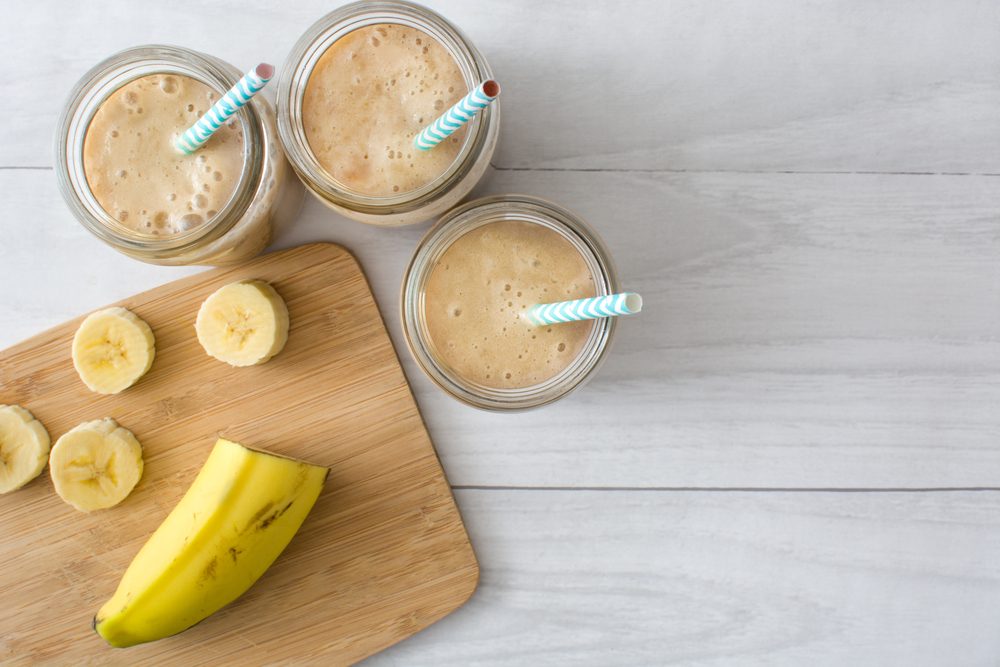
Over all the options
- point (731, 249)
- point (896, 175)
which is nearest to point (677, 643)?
point (731, 249)

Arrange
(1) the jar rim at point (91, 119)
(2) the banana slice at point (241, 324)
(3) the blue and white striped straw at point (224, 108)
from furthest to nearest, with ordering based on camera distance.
→ (2) the banana slice at point (241, 324)
(1) the jar rim at point (91, 119)
(3) the blue and white striped straw at point (224, 108)

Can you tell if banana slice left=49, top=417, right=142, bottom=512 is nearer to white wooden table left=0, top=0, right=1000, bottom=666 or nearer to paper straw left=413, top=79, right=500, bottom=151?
white wooden table left=0, top=0, right=1000, bottom=666

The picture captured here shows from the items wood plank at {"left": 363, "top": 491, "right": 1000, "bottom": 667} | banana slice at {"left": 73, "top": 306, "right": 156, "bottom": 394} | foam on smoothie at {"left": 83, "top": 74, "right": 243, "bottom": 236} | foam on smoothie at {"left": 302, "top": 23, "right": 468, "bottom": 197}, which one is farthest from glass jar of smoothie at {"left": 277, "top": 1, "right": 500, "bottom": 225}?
wood plank at {"left": 363, "top": 491, "right": 1000, "bottom": 667}

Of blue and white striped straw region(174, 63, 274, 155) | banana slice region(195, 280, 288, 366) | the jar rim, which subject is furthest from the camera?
banana slice region(195, 280, 288, 366)

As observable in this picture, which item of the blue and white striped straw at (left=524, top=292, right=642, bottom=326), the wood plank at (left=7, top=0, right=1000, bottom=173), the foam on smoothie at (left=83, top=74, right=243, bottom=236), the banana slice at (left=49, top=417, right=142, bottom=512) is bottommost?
the banana slice at (left=49, top=417, right=142, bottom=512)

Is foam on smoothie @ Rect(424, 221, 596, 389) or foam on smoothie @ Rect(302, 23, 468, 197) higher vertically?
foam on smoothie @ Rect(302, 23, 468, 197)

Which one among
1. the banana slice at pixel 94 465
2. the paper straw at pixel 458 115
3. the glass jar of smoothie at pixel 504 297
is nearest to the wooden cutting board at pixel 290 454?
the banana slice at pixel 94 465

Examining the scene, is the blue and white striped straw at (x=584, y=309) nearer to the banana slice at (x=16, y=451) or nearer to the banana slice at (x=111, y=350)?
the banana slice at (x=111, y=350)

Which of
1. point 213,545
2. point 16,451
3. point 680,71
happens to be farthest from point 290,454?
point 680,71
